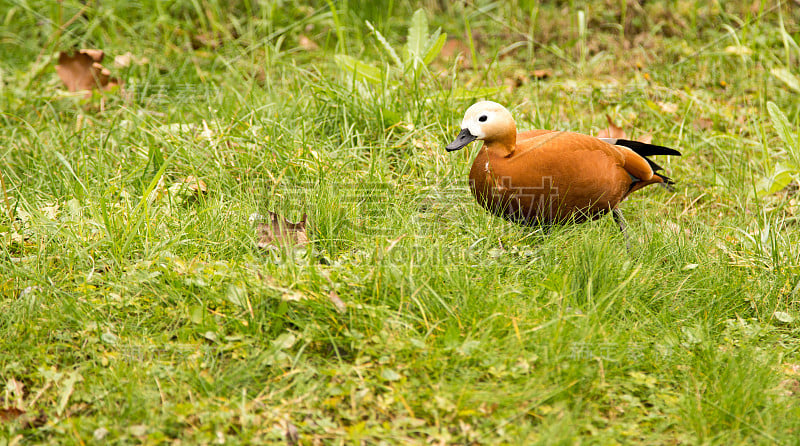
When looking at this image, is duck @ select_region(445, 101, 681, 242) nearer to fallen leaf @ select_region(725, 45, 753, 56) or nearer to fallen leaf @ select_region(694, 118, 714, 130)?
fallen leaf @ select_region(694, 118, 714, 130)

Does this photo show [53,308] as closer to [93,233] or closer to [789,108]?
[93,233]

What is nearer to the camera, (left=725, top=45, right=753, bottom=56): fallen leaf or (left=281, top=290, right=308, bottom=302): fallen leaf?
(left=281, top=290, right=308, bottom=302): fallen leaf

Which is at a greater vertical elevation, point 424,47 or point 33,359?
point 424,47

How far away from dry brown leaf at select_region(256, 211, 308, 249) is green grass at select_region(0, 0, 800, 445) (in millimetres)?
49

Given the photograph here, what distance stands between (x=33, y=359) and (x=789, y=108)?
14.7 feet

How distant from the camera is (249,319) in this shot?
2504 mm

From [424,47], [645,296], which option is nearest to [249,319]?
[645,296]

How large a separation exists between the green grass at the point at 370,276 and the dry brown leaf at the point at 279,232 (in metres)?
0.05

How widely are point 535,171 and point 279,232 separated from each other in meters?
1.13

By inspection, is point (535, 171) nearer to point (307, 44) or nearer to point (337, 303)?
point (337, 303)

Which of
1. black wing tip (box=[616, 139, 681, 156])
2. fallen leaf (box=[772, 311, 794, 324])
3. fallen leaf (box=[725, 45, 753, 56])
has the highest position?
fallen leaf (box=[725, 45, 753, 56])

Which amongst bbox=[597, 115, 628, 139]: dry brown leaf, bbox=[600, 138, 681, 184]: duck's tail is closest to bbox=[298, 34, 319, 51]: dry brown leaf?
bbox=[597, 115, 628, 139]: dry brown leaf

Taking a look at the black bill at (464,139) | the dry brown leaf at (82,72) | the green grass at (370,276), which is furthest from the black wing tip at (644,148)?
the dry brown leaf at (82,72)

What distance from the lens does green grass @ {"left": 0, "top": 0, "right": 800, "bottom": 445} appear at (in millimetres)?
2275
